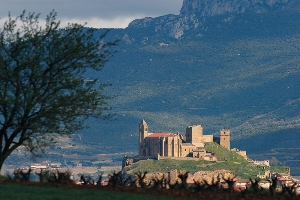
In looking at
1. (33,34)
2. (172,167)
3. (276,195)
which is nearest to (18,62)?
(33,34)

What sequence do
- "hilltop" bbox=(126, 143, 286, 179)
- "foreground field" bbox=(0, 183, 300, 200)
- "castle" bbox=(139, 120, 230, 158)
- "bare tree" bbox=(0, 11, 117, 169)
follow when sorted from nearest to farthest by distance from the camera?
"foreground field" bbox=(0, 183, 300, 200) < "bare tree" bbox=(0, 11, 117, 169) < "hilltop" bbox=(126, 143, 286, 179) < "castle" bbox=(139, 120, 230, 158)

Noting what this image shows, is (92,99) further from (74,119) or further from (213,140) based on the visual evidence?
(213,140)

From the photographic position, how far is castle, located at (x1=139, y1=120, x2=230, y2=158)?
569 ft

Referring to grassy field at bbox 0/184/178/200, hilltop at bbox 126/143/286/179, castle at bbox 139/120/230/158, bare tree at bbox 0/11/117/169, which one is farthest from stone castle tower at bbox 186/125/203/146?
grassy field at bbox 0/184/178/200

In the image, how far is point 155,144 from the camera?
176750 mm

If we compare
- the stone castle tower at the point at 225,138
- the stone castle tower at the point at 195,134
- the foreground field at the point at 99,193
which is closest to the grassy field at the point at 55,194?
the foreground field at the point at 99,193

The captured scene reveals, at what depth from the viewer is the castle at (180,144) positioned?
173375 mm

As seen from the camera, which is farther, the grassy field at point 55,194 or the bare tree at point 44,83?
the bare tree at point 44,83

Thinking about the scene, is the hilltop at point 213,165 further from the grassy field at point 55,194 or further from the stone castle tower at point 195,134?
the grassy field at point 55,194

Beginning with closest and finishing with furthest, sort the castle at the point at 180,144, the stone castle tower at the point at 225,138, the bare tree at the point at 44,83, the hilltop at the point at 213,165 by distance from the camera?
the bare tree at the point at 44,83 → the hilltop at the point at 213,165 → the castle at the point at 180,144 → the stone castle tower at the point at 225,138

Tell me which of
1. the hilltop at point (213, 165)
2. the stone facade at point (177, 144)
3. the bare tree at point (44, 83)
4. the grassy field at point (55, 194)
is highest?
the stone facade at point (177, 144)

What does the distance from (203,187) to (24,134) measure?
29.1ft

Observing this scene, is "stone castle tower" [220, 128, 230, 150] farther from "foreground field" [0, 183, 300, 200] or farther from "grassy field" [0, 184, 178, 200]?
"grassy field" [0, 184, 178, 200]

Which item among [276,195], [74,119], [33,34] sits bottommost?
[276,195]
